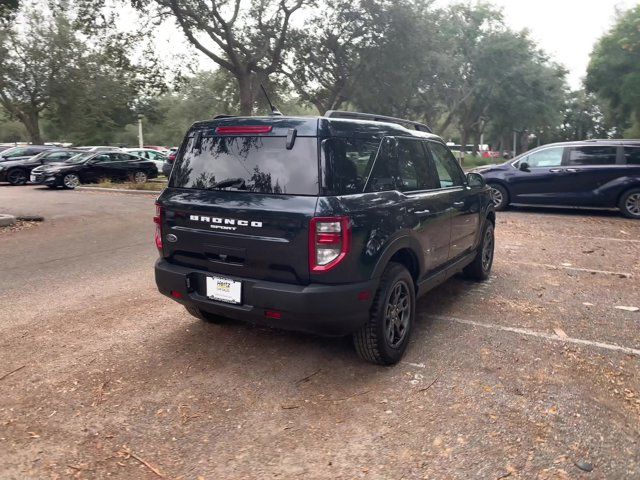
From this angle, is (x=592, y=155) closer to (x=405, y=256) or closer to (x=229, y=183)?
(x=405, y=256)

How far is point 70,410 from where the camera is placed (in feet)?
10.9

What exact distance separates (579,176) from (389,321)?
9.43 meters

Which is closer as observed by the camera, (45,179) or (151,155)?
(45,179)

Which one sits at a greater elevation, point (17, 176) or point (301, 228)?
point (301, 228)

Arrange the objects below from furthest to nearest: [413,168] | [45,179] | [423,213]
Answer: [45,179]
[413,168]
[423,213]

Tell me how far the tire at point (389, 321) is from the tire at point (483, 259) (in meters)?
2.24

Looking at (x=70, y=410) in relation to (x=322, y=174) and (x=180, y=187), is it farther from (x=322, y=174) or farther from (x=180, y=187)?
(x=322, y=174)

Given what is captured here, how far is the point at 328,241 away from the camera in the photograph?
3.40 meters

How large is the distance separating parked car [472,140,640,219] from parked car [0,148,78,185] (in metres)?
16.9

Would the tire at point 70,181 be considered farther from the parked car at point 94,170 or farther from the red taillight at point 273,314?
the red taillight at point 273,314

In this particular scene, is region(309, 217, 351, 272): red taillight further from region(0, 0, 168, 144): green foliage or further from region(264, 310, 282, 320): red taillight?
region(0, 0, 168, 144): green foliage

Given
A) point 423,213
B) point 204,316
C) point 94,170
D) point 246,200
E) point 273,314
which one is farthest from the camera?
point 94,170

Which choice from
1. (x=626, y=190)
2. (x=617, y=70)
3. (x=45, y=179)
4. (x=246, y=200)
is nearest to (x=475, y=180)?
(x=246, y=200)

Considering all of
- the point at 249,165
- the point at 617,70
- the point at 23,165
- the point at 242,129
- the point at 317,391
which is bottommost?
the point at 317,391
